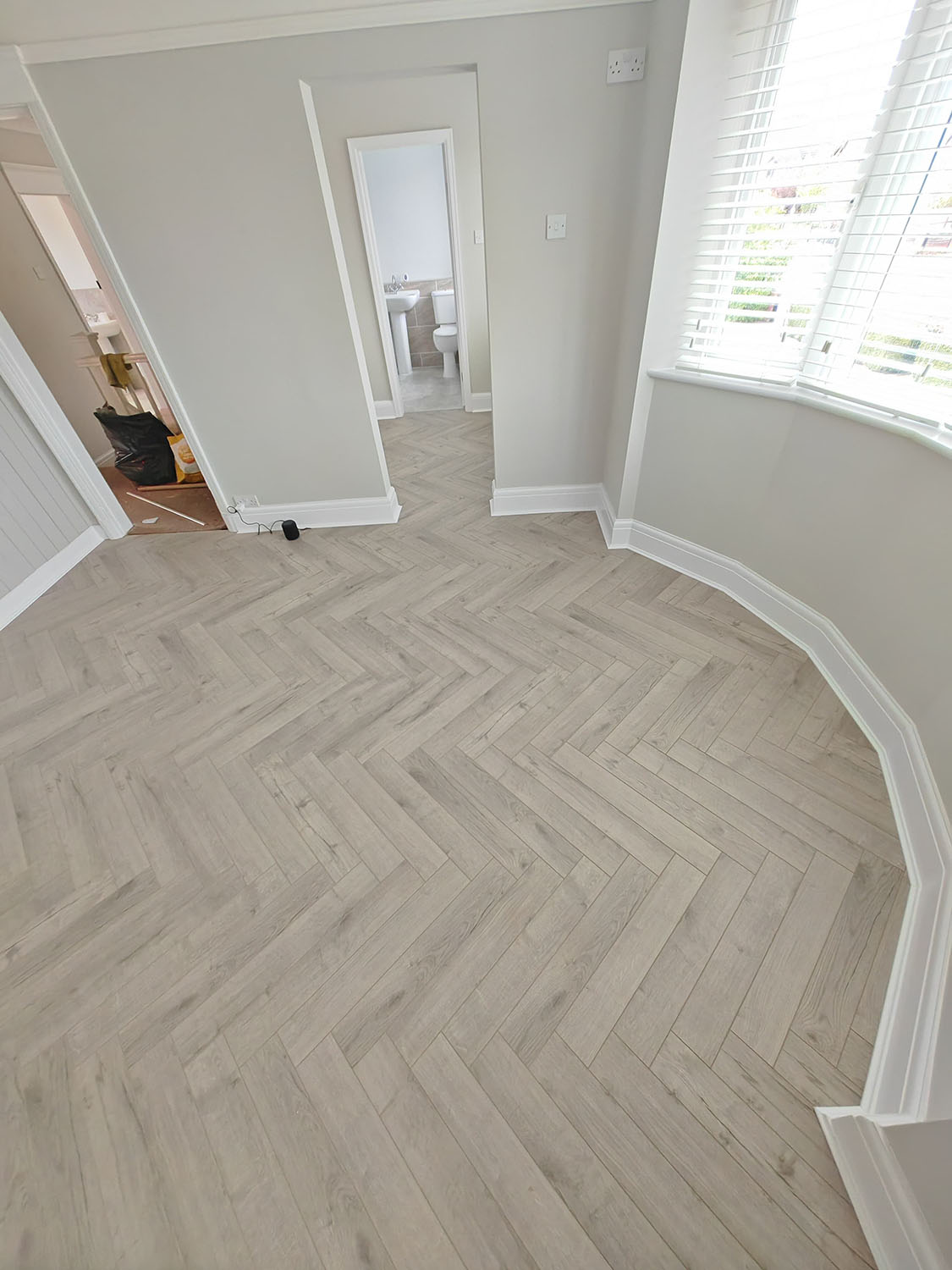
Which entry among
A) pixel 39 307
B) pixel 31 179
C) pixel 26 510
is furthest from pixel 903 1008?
pixel 31 179

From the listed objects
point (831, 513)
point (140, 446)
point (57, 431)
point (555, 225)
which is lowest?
point (140, 446)

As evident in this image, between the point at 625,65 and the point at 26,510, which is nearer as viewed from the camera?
the point at 625,65

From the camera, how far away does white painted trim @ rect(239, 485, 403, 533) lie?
3.08 m

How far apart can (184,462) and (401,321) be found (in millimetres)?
3424

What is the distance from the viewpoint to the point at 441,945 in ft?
4.28

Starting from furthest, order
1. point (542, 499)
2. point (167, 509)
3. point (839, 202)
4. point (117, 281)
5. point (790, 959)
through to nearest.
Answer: point (167, 509), point (542, 499), point (117, 281), point (839, 202), point (790, 959)

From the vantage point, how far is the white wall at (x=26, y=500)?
2.58 m

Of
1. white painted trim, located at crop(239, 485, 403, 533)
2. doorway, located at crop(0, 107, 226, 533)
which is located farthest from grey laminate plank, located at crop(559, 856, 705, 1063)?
doorway, located at crop(0, 107, 226, 533)

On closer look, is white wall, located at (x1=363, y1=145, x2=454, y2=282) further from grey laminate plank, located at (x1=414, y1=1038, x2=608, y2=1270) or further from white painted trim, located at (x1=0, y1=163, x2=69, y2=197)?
grey laminate plank, located at (x1=414, y1=1038, x2=608, y2=1270)

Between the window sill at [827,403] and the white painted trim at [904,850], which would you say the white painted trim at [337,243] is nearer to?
the window sill at [827,403]

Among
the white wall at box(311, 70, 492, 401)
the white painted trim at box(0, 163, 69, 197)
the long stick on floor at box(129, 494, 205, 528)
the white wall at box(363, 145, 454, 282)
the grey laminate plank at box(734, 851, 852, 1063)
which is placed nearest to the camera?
the grey laminate plank at box(734, 851, 852, 1063)

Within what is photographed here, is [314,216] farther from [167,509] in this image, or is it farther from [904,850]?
[904,850]

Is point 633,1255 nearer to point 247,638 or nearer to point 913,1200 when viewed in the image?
point 913,1200

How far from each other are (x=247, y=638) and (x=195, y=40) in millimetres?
2314
